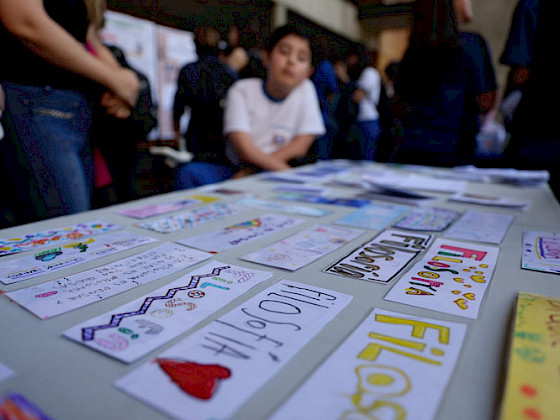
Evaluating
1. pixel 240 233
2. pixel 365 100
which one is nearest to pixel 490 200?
pixel 240 233

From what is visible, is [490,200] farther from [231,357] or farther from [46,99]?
[46,99]

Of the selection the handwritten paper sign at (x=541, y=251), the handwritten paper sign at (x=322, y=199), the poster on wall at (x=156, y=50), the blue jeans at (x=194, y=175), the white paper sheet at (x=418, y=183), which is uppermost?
the poster on wall at (x=156, y=50)

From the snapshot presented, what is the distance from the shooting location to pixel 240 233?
0.63 metres

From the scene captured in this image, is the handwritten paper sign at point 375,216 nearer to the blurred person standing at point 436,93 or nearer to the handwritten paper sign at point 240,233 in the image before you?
the handwritten paper sign at point 240,233

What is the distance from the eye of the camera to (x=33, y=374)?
0.28m

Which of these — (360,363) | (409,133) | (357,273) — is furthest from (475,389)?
(409,133)

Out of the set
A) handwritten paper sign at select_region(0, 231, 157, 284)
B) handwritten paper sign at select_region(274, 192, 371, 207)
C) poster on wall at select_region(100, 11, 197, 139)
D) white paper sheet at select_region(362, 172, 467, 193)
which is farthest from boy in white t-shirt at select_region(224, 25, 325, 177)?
poster on wall at select_region(100, 11, 197, 139)

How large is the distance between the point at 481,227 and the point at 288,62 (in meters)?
1.24

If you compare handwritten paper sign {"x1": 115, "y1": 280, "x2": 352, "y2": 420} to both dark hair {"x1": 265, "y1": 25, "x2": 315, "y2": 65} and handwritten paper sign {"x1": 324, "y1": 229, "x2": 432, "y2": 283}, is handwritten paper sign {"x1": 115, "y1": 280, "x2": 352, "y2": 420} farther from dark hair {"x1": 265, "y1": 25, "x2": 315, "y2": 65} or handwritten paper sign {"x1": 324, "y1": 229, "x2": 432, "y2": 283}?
dark hair {"x1": 265, "y1": 25, "x2": 315, "y2": 65}

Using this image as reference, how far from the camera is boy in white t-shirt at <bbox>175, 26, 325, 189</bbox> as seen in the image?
162cm

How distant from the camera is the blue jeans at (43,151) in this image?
0.85m

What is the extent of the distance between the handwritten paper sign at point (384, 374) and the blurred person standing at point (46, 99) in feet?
2.77

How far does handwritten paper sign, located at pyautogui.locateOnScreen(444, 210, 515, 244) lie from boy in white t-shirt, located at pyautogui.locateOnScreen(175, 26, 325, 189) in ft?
3.07

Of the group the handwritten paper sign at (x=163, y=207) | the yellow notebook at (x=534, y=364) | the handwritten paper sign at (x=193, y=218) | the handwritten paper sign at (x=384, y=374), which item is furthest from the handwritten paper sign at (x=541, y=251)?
the handwritten paper sign at (x=163, y=207)
